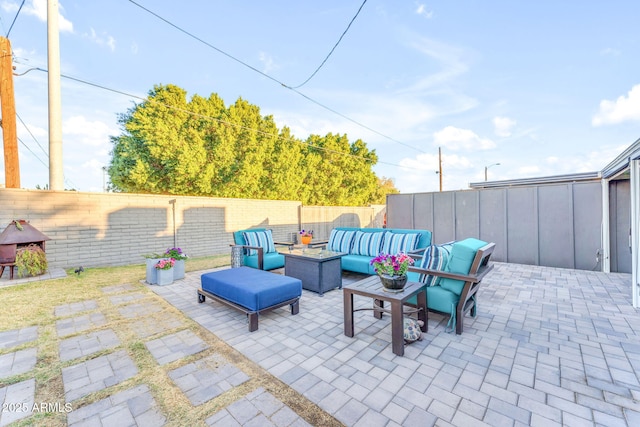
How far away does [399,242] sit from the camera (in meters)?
4.64

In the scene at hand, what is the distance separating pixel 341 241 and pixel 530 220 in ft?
16.6

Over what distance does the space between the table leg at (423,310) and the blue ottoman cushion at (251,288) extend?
1.43 metres

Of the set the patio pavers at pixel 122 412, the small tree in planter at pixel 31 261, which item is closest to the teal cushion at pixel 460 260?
the patio pavers at pixel 122 412

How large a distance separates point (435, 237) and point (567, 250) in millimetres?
3020

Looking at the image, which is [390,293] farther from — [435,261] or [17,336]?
[17,336]

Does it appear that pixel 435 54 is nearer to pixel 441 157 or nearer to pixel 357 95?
pixel 357 95

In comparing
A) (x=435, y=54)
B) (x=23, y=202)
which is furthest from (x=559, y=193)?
(x=23, y=202)

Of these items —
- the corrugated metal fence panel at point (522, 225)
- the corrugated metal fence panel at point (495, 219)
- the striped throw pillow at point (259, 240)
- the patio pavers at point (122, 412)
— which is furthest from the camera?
the corrugated metal fence panel at point (495, 219)

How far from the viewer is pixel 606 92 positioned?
6254 millimetres

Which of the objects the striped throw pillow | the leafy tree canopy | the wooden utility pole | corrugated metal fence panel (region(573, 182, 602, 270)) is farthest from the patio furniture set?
the leafy tree canopy

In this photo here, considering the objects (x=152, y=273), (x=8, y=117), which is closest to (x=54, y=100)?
(x=8, y=117)

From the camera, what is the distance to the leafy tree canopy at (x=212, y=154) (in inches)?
413

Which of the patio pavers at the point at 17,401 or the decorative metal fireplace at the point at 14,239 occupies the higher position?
the decorative metal fireplace at the point at 14,239

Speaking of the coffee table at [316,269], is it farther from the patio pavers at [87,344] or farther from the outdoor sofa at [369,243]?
the patio pavers at [87,344]
